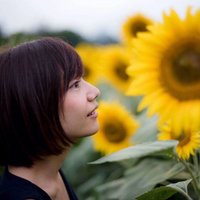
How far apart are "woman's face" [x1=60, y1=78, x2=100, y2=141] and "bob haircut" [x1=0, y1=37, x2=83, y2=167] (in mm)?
18

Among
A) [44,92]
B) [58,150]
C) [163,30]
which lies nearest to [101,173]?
[58,150]

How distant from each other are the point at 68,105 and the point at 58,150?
152 millimetres

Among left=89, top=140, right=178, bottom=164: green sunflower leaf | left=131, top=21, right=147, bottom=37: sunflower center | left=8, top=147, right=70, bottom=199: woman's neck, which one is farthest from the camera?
left=131, top=21, right=147, bottom=37: sunflower center

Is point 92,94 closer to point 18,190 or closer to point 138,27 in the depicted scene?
point 18,190

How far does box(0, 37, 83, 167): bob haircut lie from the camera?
Result: 996 millimetres

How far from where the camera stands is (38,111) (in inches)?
39.4

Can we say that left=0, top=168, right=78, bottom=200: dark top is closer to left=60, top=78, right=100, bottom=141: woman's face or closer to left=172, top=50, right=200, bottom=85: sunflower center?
left=60, top=78, right=100, bottom=141: woman's face

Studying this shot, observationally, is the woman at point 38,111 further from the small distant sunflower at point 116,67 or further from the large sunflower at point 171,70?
the small distant sunflower at point 116,67

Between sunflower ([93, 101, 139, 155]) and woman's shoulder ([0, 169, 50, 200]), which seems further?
sunflower ([93, 101, 139, 155])

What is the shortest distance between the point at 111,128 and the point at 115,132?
0.10 feet

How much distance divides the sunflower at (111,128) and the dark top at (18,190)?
0.83m

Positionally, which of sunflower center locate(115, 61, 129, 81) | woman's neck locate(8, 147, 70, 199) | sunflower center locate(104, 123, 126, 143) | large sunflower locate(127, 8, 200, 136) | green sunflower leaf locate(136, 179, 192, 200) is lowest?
sunflower center locate(104, 123, 126, 143)

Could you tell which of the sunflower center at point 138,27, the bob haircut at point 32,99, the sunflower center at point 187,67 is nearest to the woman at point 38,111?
the bob haircut at point 32,99

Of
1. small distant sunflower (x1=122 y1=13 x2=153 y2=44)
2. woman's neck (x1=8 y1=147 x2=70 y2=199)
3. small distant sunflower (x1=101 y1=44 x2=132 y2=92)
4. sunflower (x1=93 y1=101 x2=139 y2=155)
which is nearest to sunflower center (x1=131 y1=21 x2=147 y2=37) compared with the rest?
small distant sunflower (x1=122 y1=13 x2=153 y2=44)
